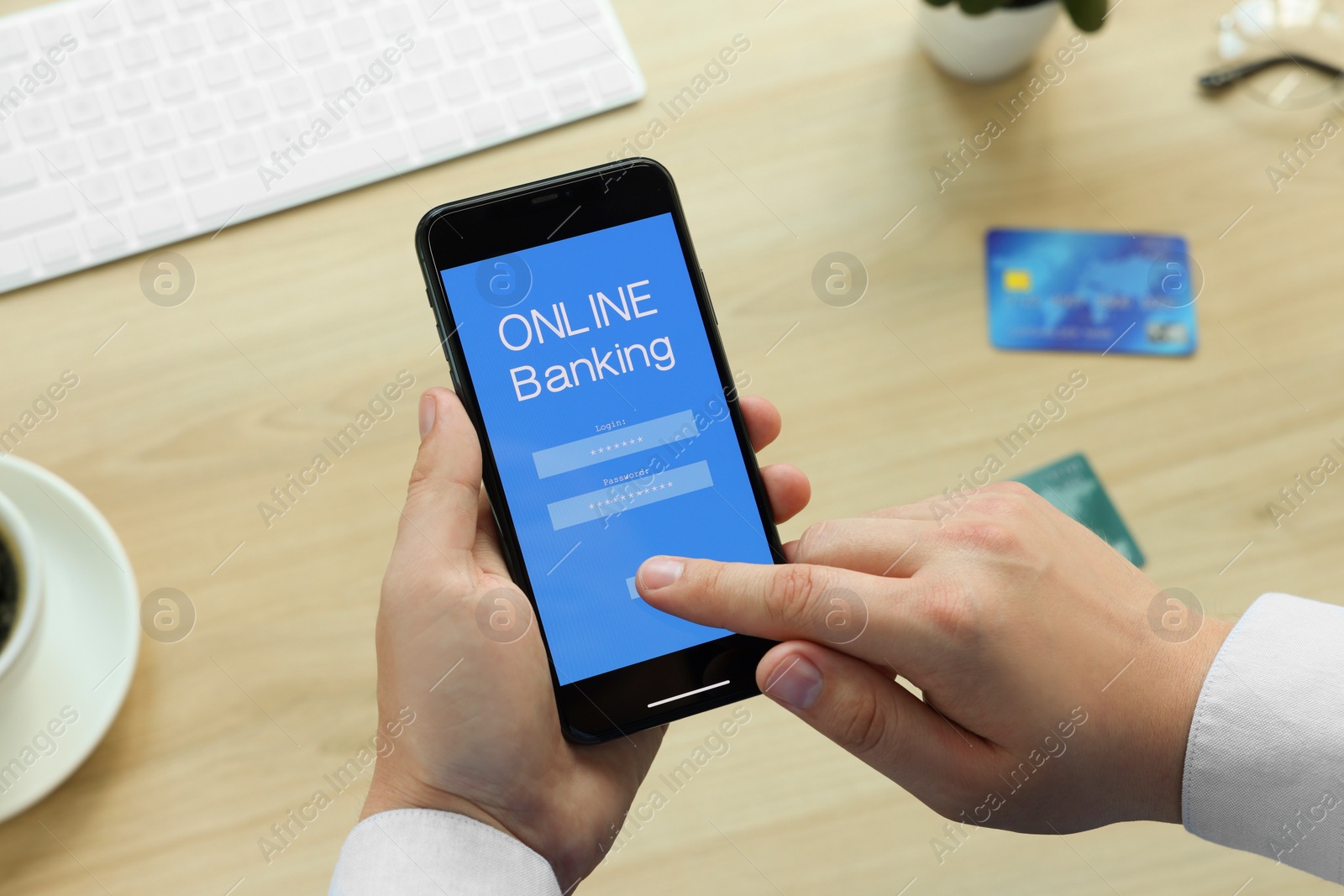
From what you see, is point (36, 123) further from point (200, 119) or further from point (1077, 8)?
point (1077, 8)

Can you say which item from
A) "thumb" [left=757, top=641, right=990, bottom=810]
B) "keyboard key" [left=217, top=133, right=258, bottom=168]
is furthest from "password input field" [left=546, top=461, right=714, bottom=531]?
"keyboard key" [left=217, top=133, right=258, bottom=168]

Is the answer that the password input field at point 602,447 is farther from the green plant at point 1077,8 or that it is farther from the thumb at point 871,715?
the green plant at point 1077,8

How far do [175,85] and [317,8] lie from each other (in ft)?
0.45

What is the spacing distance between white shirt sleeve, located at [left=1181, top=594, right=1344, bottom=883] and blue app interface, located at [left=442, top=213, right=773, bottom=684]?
316mm

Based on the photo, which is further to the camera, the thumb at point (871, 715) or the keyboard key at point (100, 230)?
the keyboard key at point (100, 230)

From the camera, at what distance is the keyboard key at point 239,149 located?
0.77 m

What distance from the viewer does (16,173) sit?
751mm

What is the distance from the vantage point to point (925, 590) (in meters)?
0.57

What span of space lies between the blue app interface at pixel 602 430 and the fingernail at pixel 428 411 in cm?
3

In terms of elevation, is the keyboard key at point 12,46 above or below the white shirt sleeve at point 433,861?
above

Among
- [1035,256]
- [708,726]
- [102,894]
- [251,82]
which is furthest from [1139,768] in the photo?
[251,82]

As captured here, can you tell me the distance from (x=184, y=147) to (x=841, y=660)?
68cm

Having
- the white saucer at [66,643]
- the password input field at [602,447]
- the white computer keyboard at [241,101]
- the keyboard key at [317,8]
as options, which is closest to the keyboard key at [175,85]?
the white computer keyboard at [241,101]

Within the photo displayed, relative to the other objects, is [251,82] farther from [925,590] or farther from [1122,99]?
[1122,99]
